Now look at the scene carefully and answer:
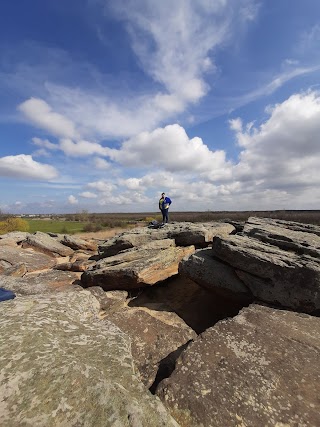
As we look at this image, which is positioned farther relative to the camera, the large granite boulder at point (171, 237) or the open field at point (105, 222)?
the open field at point (105, 222)

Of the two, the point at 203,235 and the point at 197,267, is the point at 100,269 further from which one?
the point at 203,235

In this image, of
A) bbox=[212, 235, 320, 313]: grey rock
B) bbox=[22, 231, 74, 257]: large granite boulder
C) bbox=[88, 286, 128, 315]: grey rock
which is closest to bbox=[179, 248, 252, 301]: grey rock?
bbox=[212, 235, 320, 313]: grey rock

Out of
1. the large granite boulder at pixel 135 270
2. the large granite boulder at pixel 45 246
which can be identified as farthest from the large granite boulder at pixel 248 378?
the large granite boulder at pixel 45 246

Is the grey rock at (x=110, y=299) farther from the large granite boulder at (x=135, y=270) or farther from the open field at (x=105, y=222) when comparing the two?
the open field at (x=105, y=222)

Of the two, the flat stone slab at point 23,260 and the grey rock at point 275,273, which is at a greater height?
the grey rock at point 275,273

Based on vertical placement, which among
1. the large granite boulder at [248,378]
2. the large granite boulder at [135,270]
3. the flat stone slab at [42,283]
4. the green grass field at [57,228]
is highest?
the large granite boulder at [135,270]

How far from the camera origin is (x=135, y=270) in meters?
9.52

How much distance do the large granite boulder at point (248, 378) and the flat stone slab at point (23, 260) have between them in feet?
39.9

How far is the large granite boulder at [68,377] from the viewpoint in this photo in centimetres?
310

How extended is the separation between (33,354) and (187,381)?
7.54 feet

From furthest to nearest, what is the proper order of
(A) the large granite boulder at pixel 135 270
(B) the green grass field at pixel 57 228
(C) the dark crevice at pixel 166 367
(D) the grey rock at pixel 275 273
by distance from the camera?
(B) the green grass field at pixel 57 228, (A) the large granite boulder at pixel 135 270, (D) the grey rock at pixel 275 273, (C) the dark crevice at pixel 166 367

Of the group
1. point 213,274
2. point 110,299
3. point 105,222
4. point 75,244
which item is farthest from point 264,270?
point 105,222

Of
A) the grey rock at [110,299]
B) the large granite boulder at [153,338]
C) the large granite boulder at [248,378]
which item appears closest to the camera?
the large granite boulder at [248,378]

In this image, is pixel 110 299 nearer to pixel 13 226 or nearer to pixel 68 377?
pixel 68 377
